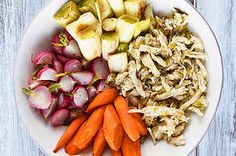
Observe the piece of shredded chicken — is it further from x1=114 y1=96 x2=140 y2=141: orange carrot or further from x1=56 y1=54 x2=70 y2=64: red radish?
x1=56 y1=54 x2=70 y2=64: red radish

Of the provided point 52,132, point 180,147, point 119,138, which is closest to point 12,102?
point 52,132

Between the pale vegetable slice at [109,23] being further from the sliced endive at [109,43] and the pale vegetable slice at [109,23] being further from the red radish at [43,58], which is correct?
the red radish at [43,58]

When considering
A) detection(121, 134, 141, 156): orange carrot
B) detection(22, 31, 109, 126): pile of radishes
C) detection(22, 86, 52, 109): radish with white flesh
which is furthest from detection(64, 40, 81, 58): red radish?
detection(121, 134, 141, 156): orange carrot

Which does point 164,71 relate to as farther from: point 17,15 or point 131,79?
point 17,15

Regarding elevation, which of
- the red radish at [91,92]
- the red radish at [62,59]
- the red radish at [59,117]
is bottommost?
the red radish at [59,117]

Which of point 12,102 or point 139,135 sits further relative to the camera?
point 12,102

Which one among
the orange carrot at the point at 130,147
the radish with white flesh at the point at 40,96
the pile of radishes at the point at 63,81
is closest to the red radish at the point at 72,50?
the pile of radishes at the point at 63,81

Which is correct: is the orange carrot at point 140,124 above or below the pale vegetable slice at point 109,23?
below

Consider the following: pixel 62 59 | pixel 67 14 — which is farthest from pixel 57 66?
pixel 67 14
